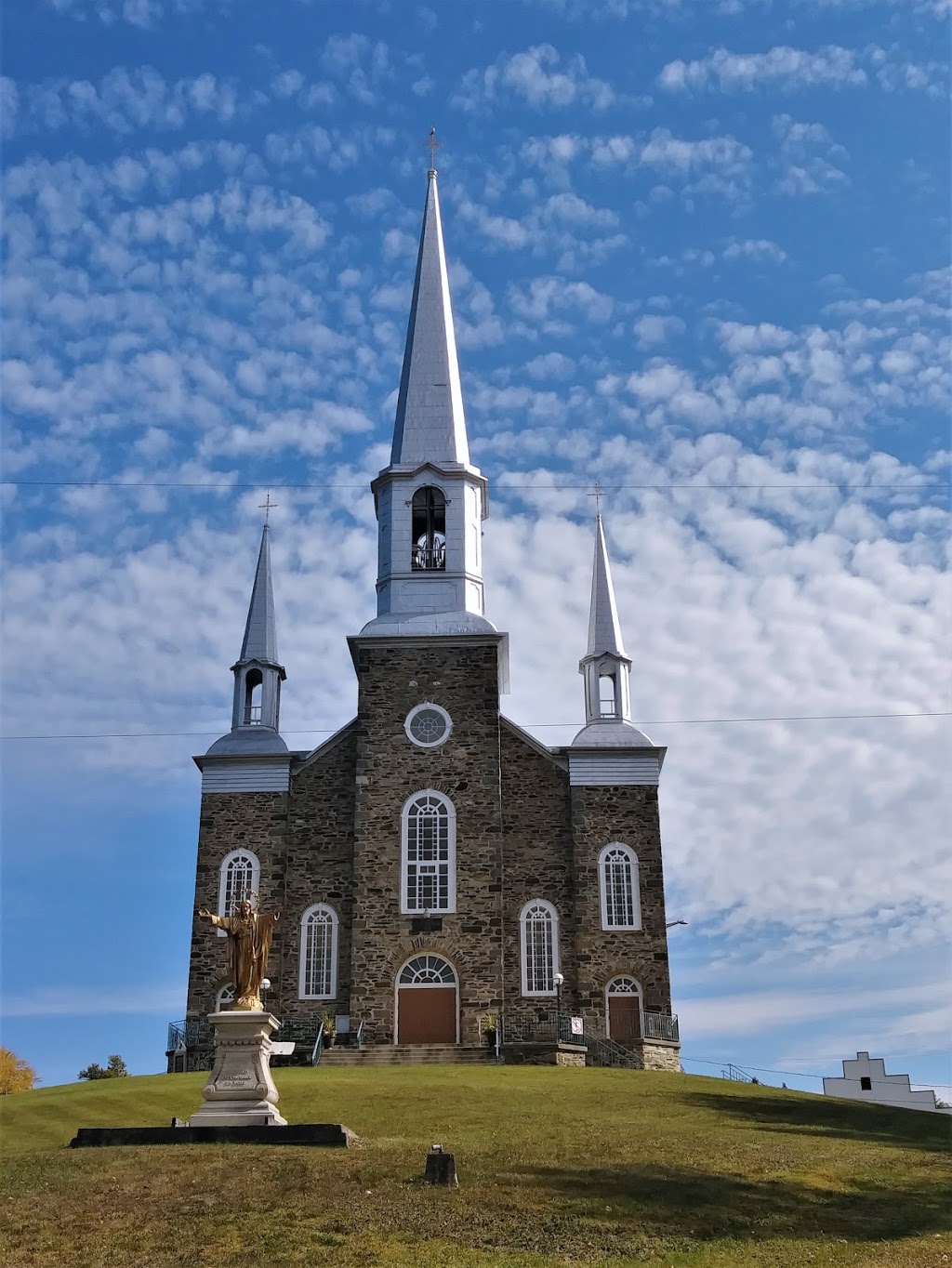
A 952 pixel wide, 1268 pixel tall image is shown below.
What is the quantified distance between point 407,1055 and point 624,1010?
6.10 metres

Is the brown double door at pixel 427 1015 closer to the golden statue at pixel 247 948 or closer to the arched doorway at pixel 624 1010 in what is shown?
the arched doorway at pixel 624 1010

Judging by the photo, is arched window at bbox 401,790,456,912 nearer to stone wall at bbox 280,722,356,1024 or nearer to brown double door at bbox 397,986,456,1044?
stone wall at bbox 280,722,356,1024

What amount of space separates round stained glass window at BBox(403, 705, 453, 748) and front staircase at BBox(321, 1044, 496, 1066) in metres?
8.21

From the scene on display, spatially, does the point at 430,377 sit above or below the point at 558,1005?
above

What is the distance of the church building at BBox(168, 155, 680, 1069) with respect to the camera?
37.5m

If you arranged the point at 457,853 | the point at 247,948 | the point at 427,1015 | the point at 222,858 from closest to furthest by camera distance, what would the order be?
1. the point at 247,948
2. the point at 427,1015
3. the point at 457,853
4. the point at 222,858

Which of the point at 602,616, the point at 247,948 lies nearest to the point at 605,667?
the point at 602,616

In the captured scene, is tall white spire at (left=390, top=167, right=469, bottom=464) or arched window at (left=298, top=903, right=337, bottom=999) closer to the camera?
arched window at (left=298, top=903, right=337, bottom=999)

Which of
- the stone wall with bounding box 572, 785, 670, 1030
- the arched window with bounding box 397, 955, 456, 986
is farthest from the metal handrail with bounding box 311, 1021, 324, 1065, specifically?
the stone wall with bounding box 572, 785, 670, 1030

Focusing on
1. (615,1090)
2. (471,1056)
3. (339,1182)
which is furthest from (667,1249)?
(471,1056)

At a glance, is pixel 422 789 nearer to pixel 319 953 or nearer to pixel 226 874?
pixel 319 953

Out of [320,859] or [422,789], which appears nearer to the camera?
[422,789]

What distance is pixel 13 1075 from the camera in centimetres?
5256

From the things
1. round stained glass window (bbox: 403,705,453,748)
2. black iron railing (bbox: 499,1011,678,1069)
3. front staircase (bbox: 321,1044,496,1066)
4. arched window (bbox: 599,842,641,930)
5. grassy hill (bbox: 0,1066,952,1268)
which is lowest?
grassy hill (bbox: 0,1066,952,1268)
